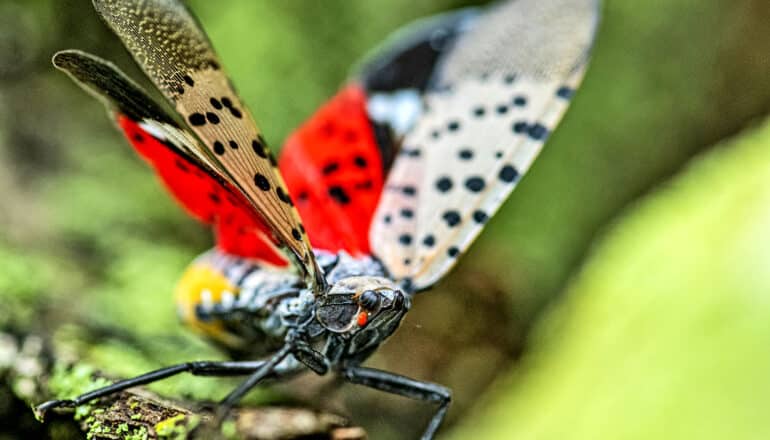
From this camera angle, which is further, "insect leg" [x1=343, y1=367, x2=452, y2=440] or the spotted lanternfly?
"insect leg" [x1=343, y1=367, x2=452, y2=440]

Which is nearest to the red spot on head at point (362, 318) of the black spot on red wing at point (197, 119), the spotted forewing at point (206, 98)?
the spotted forewing at point (206, 98)

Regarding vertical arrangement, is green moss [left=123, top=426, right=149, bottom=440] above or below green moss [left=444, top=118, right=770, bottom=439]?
above

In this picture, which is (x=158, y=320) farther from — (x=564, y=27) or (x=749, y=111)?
(x=749, y=111)

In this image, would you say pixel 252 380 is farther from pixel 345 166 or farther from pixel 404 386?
pixel 345 166

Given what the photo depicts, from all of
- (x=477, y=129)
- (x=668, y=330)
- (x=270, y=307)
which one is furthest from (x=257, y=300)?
(x=668, y=330)

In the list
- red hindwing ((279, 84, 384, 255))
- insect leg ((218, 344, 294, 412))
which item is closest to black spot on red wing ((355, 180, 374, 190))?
red hindwing ((279, 84, 384, 255))

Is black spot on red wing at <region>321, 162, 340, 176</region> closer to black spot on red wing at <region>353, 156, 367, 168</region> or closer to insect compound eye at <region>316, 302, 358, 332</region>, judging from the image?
black spot on red wing at <region>353, 156, 367, 168</region>

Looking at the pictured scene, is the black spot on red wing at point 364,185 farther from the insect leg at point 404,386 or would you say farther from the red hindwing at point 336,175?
the insect leg at point 404,386
